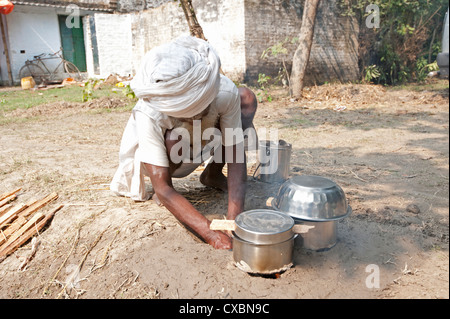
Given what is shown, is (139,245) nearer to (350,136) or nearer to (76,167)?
(76,167)

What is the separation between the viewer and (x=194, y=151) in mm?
2824

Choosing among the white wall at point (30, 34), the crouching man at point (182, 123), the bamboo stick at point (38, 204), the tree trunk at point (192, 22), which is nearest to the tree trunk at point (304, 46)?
Result: the tree trunk at point (192, 22)

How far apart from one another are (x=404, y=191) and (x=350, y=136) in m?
2.56

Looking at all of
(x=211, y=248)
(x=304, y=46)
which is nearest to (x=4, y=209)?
(x=211, y=248)

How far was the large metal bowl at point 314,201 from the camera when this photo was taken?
79.6 inches

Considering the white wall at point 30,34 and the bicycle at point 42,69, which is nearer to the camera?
the white wall at point 30,34

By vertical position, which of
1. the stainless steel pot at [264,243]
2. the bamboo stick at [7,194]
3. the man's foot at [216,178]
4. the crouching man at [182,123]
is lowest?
the bamboo stick at [7,194]

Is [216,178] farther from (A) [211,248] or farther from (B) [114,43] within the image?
(B) [114,43]

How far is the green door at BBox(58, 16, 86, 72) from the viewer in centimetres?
1480

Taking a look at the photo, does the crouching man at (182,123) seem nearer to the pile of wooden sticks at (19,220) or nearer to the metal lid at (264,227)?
the metal lid at (264,227)

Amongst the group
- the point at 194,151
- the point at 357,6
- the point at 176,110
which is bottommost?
the point at 194,151

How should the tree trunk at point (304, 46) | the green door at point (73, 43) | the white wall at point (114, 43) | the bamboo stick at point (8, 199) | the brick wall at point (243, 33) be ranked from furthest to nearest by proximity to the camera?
1. the green door at point (73, 43)
2. the white wall at point (114, 43)
3. the brick wall at point (243, 33)
4. the tree trunk at point (304, 46)
5. the bamboo stick at point (8, 199)

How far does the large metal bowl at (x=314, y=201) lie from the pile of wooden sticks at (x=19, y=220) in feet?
6.59
